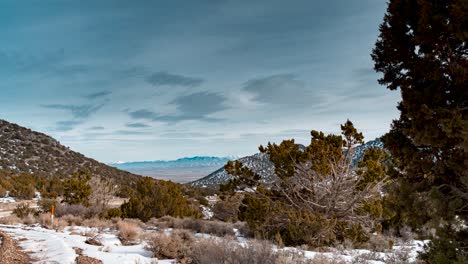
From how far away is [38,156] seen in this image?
50.6m

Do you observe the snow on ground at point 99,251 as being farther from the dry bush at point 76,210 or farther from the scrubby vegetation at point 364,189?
the dry bush at point 76,210

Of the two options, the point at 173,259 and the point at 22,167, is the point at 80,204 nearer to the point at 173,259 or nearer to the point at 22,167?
the point at 173,259

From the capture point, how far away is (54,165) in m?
49.3

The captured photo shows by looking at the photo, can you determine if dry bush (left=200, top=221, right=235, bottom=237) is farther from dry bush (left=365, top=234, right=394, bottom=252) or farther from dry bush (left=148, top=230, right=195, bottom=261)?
dry bush (left=365, top=234, right=394, bottom=252)

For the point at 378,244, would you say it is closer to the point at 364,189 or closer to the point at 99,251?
the point at 364,189

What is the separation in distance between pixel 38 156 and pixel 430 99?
55609 mm

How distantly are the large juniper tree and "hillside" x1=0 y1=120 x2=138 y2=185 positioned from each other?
44.7 meters

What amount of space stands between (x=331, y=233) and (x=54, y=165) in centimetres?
4740

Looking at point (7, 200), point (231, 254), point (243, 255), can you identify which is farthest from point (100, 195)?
point (243, 255)

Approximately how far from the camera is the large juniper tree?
4.48 meters

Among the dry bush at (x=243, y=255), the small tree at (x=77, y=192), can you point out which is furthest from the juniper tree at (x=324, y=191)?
the small tree at (x=77, y=192)

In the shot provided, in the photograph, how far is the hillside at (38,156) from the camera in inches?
1785

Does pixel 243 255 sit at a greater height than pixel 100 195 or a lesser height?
lesser

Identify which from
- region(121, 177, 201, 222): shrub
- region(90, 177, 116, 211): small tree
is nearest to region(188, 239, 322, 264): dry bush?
region(121, 177, 201, 222): shrub
